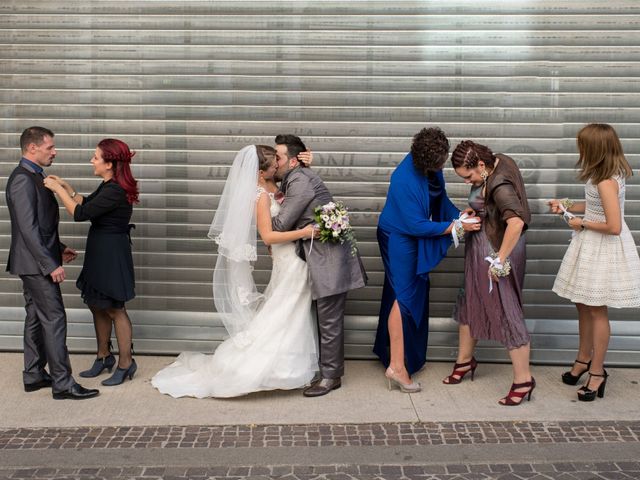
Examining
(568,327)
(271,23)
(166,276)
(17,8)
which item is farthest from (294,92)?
(568,327)

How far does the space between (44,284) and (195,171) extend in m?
1.62

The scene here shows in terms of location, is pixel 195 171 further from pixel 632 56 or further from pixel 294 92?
pixel 632 56

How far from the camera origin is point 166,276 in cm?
650

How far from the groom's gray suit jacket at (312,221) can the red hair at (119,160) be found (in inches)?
41.5

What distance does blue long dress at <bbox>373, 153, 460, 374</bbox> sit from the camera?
211 inches

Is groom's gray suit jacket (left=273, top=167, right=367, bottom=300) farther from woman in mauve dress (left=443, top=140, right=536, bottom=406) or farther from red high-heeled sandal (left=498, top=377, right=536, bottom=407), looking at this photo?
red high-heeled sandal (left=498, top=377, right=536, bottom=407)

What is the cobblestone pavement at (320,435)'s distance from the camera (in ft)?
15.4

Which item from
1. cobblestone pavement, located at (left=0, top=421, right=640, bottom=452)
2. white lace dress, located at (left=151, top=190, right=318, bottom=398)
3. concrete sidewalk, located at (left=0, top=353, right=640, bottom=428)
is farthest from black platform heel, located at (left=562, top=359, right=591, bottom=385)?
white lace dress, located at (left=151, top=190, right=318, bottom=398)

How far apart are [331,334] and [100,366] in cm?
179

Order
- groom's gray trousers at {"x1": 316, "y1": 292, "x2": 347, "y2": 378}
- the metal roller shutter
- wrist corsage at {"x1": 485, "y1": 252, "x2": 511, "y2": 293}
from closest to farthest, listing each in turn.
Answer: wrist corsage at {"x1": 485, "y1": 252, "x2": 511, "y2": 293} < groom's gray trousers at {"x1": 316, "y1": 292, "x2": 347, "y2": 378} < the metal roller shutter

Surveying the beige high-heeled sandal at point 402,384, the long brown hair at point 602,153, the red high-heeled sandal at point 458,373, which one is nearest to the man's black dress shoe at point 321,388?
the beige high-heeled sandal at point 402,384

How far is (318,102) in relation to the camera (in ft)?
20.7

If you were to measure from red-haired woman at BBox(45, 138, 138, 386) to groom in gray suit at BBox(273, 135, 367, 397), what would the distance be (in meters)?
1.09

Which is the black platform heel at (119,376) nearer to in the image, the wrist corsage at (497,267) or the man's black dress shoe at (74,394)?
the man's black dress shoe at (74,394)
